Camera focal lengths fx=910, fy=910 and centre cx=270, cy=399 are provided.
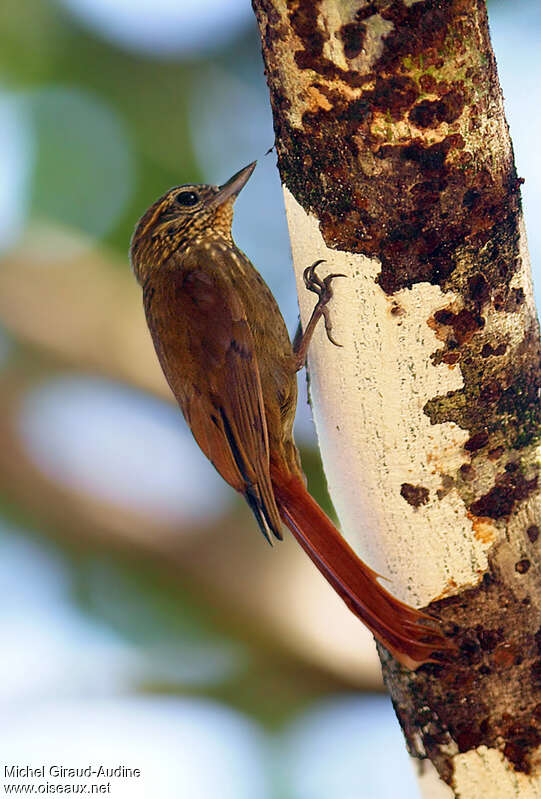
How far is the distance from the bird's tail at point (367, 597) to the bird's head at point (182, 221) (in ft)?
3.97

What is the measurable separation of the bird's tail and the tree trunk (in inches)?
1.6

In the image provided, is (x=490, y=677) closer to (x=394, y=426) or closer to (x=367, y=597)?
(x=367, y=597)

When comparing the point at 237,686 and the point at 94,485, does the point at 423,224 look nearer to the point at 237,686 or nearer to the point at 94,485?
the point at 94,485

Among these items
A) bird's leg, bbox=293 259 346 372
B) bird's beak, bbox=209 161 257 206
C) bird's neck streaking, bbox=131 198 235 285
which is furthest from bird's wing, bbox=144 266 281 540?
bird's leg, bbox=293 259 346 372

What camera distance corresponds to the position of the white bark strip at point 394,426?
194 cm

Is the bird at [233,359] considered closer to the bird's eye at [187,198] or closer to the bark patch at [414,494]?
the bird's eye at [187,198]

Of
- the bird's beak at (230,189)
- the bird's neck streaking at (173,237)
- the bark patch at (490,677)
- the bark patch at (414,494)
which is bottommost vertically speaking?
the bark patch at (490,677)

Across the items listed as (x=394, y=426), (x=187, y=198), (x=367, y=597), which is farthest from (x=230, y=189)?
(x=367, y=597)

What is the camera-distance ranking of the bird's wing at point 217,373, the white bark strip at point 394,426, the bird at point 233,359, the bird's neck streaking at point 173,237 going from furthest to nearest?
1. the bird's neck streaking at point 173,237
2. the bird's wing at point 217,373
3. the bird at point 233,359
4. the white bark strip at point 394,426

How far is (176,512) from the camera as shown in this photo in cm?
450

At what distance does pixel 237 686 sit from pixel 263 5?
363 centimetres

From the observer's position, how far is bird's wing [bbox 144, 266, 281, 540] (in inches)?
101

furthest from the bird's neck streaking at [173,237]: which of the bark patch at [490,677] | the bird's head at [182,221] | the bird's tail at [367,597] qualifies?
the bark patch at [490,677]

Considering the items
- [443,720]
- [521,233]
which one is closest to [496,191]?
[521,233]
